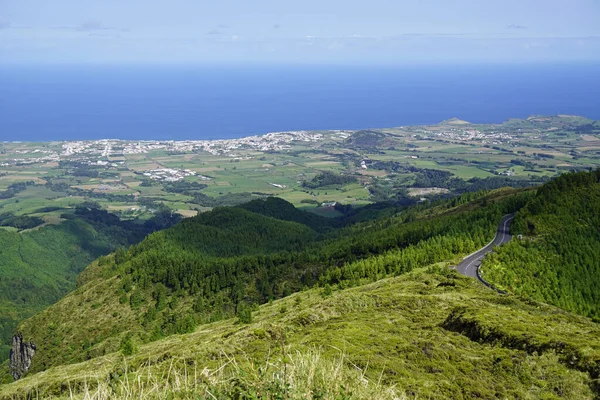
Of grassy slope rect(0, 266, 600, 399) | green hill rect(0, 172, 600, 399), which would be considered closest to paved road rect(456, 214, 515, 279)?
green hill rect(0, 172, 600, 399)

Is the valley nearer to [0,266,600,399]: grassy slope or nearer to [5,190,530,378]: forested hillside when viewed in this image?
[0,266,600,399]: grassy slope

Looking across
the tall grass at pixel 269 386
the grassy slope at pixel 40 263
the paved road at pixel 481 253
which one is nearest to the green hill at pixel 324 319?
the tall grass at pixel 269 386

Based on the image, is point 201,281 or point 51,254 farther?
point 51,254

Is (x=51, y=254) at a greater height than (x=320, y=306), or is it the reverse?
(x=320, y=306)

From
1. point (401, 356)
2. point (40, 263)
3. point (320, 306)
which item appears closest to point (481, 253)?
point (320, 306)

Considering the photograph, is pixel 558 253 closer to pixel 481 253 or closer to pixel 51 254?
pixel 481 253

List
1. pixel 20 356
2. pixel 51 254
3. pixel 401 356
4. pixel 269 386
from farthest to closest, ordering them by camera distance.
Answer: pixel 51 254 < pixel 20 356 < pixel 401 356 < pixel 269 386
